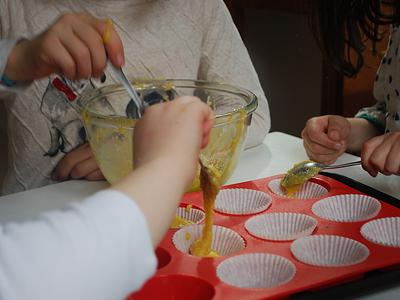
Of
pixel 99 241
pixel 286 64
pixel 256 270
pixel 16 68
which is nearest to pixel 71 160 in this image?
pixel 16 68

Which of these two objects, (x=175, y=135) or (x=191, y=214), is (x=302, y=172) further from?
(x=175, y=135)

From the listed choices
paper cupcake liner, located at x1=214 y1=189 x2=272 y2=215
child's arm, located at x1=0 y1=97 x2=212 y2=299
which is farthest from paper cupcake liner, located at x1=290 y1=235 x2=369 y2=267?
child's arm, located at x1=0 y1=97 x2=212 y2=299

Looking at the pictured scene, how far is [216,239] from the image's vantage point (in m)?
0.73

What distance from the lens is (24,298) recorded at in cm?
42

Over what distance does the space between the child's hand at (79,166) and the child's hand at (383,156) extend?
39 cm

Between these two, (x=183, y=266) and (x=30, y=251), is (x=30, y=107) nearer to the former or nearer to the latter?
(x=183, y=266)

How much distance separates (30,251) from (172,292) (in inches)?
9.2

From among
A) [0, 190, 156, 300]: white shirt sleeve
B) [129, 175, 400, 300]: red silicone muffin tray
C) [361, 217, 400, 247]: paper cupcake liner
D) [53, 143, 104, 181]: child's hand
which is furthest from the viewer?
[53, 143, 104, 181]: child's hand

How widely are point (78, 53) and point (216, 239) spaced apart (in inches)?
10.8

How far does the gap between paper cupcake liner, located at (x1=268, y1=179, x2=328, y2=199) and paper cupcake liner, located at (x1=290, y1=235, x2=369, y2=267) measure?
0.16 m

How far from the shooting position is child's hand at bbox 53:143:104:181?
2.96 feet

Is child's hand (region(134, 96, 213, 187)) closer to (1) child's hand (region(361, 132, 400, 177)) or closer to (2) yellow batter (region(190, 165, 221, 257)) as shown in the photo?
(2) yellow batter (region(190, 165, 221, 257))

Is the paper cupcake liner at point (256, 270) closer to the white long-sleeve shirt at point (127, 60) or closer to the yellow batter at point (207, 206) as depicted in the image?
the yellow batter at point (207, 206)

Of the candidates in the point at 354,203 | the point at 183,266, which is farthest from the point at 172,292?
the point at 354,203
